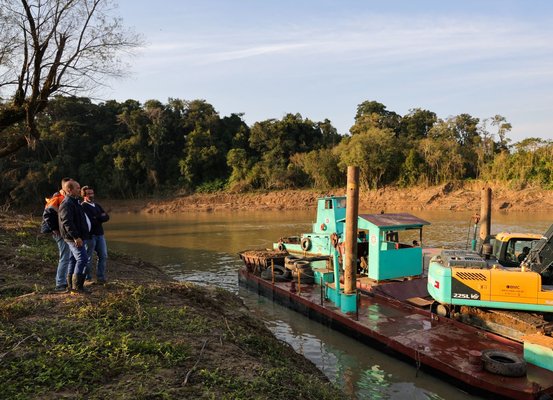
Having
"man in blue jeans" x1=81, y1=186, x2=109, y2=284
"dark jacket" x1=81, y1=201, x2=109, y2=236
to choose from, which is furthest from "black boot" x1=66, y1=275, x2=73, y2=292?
"dark jacket" x1=81, y1=201, x2=109, y2=236

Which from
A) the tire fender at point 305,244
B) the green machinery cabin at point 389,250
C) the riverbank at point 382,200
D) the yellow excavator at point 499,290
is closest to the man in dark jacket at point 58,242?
the yellow excavator at point 499,290

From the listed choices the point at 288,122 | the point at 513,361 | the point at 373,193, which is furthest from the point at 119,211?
the point at 513,361

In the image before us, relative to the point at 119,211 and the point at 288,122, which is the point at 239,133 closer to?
the point at 288,122

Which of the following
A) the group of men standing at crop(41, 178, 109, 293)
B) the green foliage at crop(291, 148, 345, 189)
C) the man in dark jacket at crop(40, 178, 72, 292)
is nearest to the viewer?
the group of men standing at crop(41, 178, 109, 293)

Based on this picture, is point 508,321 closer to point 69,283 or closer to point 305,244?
point 69,283

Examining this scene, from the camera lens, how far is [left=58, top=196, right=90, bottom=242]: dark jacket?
7.10m

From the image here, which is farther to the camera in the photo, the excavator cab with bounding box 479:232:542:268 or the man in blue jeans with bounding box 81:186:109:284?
the excavator cab with bounding box 479:232:542:268

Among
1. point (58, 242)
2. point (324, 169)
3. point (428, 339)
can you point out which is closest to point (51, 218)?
point (58, 242)

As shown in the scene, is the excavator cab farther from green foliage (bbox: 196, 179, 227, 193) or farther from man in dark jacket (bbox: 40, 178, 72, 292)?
green foliage (bbox: 196, 179, 227, 193)

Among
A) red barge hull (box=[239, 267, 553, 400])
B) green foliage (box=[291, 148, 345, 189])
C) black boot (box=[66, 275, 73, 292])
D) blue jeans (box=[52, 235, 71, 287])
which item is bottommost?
red barge hull (box=[239, 267, 553, 400])

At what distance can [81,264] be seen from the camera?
7270 mm

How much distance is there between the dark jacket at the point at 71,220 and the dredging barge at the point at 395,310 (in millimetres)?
6002

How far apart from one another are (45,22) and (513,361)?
14677mm

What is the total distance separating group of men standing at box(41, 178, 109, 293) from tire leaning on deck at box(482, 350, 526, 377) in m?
7.09
